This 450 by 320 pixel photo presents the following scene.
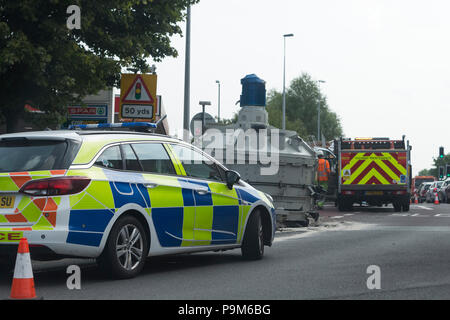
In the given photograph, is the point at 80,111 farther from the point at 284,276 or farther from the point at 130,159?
the point at 284,276

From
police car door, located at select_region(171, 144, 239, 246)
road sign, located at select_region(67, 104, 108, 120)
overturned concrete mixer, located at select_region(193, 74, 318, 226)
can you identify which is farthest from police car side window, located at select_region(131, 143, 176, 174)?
road sign, located at select_region(67, 104, 108, 120)

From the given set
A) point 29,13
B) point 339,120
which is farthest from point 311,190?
point 339,120

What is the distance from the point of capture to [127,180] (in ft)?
29.0

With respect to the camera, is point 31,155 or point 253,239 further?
point 253,239

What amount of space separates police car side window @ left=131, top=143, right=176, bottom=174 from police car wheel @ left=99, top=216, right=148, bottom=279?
74cm

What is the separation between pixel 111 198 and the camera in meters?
8.52

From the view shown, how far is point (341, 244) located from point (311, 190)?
16.3 feet

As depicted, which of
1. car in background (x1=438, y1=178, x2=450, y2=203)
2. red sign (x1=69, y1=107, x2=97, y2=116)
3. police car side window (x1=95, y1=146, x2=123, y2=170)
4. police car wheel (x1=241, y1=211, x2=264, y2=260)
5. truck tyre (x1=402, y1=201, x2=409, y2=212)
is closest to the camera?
police car side window (x1=95, y1=146, x2=123, y2=170)

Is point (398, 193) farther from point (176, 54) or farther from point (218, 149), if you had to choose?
point (218, 149)

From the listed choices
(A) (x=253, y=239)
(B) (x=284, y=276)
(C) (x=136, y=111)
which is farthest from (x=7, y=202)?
(C) (x=136, y=111)

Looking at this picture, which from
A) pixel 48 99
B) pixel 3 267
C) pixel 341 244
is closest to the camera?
pixel 3 267

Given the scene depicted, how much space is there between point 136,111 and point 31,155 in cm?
777

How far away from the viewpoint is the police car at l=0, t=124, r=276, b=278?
8070 millimetres

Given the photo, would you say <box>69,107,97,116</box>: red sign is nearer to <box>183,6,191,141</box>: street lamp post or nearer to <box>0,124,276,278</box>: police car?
<box>183,6,191,141</box>: street lamp post
